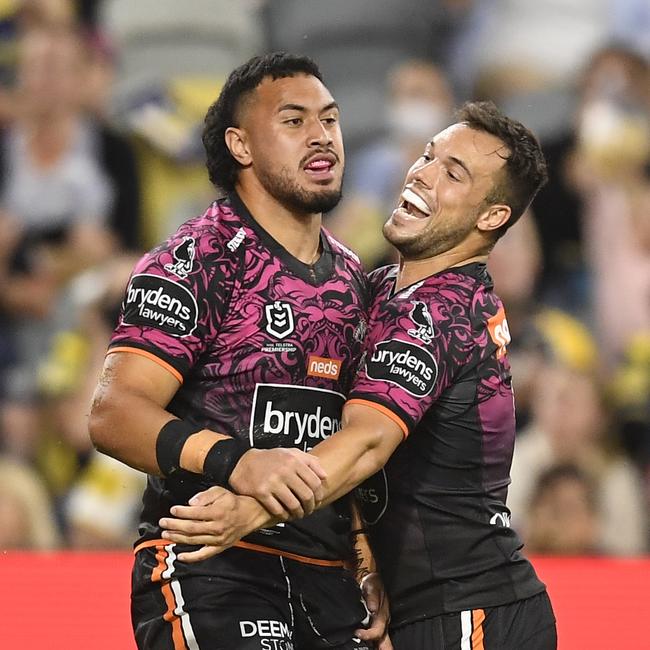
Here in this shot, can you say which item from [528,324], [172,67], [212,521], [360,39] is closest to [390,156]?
[360,39]

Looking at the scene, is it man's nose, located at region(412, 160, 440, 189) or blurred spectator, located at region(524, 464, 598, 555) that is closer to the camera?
man's nose, located at region(412, 160, 440, 189)

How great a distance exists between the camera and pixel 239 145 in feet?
11.0

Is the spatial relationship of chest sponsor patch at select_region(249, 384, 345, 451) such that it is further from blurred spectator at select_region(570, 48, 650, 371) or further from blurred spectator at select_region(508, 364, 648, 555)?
blurred spectator at select_region(570, 48, 650, 371)

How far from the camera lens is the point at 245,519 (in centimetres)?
276

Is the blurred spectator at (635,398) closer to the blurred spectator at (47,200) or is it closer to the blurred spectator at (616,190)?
the blurred spectator at (616,190)

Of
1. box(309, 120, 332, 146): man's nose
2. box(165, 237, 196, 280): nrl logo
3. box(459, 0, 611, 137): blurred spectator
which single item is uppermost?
box(459, 0, 611, 137): blurred spectator

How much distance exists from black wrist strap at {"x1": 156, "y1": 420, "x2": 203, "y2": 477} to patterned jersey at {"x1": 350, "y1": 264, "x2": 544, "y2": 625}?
1.54ft

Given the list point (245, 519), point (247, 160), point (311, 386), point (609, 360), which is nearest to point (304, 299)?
point (311, 386)

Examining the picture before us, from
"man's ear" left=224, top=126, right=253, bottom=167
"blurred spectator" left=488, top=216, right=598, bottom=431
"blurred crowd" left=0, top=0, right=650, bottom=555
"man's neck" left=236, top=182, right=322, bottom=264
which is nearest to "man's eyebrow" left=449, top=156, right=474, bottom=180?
"man's neck" left=236, top=182, right=322, bottom=264

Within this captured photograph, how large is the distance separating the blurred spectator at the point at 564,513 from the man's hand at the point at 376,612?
3565 mm

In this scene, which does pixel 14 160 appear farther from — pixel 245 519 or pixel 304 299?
pixel 245 519

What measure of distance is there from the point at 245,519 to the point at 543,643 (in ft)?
3.03

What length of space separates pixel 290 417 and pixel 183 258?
46 centimetres

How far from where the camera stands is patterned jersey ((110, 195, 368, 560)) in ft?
9.89
